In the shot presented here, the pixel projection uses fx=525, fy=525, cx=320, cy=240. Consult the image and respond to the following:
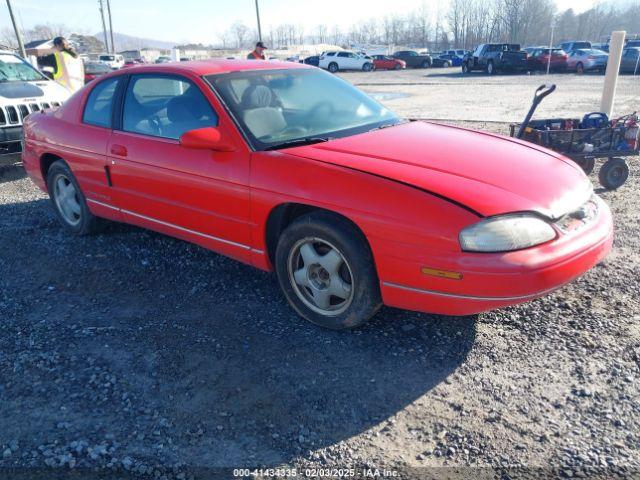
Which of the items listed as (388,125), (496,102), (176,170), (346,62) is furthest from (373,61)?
(176,170)

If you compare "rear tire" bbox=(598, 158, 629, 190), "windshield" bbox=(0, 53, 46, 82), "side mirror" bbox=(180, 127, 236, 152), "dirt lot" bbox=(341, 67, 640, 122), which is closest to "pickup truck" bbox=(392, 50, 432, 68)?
"dirt lot" bbox=(341, 67, 640, 122)

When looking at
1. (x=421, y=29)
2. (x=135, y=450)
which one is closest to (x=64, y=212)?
(x=135, y=450)

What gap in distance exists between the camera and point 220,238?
358 centimetres

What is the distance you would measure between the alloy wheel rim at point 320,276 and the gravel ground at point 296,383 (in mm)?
181

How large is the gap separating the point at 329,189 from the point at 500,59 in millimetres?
30841

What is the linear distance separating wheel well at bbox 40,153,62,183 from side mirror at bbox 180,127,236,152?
2374 millimetres

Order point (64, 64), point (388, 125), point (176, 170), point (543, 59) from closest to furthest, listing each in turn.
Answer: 1. point (176, 170)
2. point (388, 125)
3. point (64, 64)
4. point (543, 59)

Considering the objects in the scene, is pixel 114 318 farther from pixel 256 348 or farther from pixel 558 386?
pixel 558 386

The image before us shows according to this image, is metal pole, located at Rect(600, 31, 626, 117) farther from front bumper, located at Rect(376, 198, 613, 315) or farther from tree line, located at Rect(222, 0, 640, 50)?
tree line, located at Rect(222, 0, 640, 50)

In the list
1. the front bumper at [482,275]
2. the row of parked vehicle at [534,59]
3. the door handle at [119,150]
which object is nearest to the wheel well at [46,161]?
the door handle at [119,150]

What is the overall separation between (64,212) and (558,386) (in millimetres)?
4527

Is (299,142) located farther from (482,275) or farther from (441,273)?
(482,275)

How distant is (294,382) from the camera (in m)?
2.73

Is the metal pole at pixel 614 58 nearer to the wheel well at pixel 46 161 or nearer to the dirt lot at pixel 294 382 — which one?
the dirt lot at pixel 294 382
